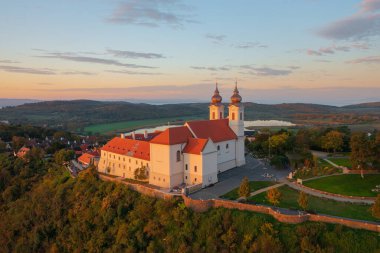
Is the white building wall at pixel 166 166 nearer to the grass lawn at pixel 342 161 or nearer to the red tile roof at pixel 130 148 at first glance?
the red tile roof at pixel 130 148

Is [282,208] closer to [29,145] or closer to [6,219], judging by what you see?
[6,219]

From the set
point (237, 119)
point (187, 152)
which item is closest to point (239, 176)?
point (187, 152)

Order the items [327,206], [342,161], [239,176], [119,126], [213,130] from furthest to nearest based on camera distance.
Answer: [119,126]
[342,161]
[213,130]
[239,176]
[327,206]

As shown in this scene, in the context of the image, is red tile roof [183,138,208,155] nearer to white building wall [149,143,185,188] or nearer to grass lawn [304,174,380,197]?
white building wall [149,143,185,188]

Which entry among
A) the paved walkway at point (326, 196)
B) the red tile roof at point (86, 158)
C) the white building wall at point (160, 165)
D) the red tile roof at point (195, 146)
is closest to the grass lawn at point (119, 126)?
the red tile roof at point (86, 158)

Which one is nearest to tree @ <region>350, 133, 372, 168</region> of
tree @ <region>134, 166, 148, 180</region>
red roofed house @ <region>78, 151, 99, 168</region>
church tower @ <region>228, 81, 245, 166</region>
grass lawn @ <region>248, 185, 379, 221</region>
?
grass lawn @ <region>248, 185, 379, 221</region>

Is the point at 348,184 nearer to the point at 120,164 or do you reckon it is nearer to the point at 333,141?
the point at 333,141

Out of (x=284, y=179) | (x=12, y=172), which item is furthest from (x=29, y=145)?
(x=284, y=179)
